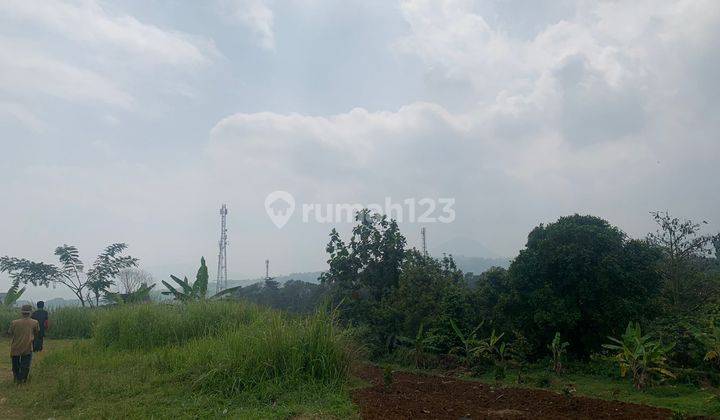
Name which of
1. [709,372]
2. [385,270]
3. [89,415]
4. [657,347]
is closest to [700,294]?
[709,372]

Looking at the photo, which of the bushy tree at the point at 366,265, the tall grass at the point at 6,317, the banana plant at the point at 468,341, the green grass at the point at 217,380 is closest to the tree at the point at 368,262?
the bushy tree at the point at 366,265

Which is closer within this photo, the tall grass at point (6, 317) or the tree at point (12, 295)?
the tall grass at point (6, 317)

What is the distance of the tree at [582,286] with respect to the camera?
11477mm

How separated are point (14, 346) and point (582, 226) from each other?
40.4ft

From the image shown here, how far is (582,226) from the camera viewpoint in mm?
Answer: 12156

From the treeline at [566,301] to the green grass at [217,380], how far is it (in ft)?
5.85

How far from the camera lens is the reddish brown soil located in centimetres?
656

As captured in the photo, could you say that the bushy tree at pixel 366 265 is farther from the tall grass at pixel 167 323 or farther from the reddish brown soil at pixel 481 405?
the reddish brown soil at pixel 481 405

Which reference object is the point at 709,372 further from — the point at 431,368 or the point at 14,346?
the point at 14,346

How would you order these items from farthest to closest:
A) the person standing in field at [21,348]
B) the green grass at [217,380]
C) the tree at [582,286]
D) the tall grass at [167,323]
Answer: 1. the tall grass at [167,323]
2. the tree at [582,286]
3. the person standing in field at [21,348]
4. the green grass at [217,380]

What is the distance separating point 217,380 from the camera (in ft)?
26.3

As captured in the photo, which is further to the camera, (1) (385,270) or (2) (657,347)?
(1) (385,270)

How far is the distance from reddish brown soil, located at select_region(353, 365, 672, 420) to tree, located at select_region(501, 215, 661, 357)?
11.3 feet

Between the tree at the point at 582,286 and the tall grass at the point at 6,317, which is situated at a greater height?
the tree at the point at 582,286
